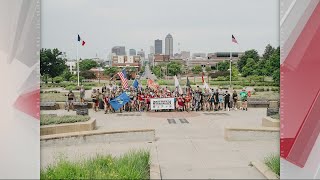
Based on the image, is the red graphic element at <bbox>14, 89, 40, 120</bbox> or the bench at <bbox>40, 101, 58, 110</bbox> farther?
the bench at <bbox>40, 101, 58, 110</bbox>

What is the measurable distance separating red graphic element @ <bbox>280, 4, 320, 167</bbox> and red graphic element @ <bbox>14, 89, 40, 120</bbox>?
3741 mm

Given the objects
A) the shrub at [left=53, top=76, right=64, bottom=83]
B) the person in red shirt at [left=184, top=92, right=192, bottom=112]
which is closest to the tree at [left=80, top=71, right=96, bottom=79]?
the shrub at [left=53, top=76, right=64, bottom=83]

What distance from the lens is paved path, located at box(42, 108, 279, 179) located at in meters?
8.07

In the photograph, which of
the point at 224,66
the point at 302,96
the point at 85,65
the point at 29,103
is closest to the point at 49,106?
the point at 29,103

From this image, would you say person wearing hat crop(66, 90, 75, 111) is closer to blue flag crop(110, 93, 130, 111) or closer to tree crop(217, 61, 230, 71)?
blue flag crop(110, 93, 130, 111)

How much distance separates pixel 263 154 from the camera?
32.1ft

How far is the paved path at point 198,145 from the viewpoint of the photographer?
26.5 ft

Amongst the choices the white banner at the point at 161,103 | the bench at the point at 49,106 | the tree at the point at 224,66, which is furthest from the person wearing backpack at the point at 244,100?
the tree at the point at 224,66

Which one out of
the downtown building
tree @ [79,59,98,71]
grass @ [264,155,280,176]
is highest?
the downtown building

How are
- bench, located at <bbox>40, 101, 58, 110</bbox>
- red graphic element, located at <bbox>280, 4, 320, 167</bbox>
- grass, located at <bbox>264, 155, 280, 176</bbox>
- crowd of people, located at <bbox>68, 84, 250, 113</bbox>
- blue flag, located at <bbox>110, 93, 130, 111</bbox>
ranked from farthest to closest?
1. bench, located at <bbox>40, 101, 58, 110</bbox>
2. crowd of people, located at <bbox>68, 84, 250, 113</bbox>
3. blue flag, located at <bbox>110, 93, 130, 111</bbox>
4. grass, located at <bbox>264, 155, 280, 176</bbox>
5. red graphic element, located at <bbox>280, 4, 320, 167</bbox>

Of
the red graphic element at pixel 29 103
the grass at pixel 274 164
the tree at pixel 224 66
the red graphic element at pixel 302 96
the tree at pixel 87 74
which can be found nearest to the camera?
the red graphic element at pixel 29 103

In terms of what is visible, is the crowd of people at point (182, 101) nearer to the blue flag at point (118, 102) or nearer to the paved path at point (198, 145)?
the blue flag at point (118, 102)

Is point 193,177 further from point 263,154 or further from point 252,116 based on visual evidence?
point 252,116

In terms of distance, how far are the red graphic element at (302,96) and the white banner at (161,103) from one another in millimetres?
12920
